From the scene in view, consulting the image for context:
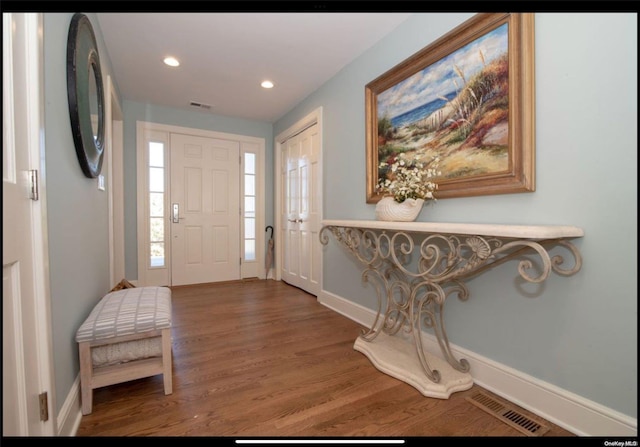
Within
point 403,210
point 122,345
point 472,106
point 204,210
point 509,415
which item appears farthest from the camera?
point 204,210

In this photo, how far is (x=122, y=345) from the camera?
142cm

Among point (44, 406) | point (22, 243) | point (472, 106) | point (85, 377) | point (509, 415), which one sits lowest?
point (509, 415)

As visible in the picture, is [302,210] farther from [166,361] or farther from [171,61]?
[166,361]

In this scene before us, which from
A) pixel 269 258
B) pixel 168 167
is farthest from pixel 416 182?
pixel 168 167

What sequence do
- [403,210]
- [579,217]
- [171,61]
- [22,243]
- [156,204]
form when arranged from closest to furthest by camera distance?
[22,243] → [579,217] → [403,210] → [171,61] → [156,204]

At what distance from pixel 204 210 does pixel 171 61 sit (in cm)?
192

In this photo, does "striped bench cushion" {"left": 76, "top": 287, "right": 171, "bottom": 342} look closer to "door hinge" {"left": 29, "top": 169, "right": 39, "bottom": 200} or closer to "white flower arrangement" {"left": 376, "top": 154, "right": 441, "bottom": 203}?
"door hinge" {"left": 29, "top": 169, "right": 39, "bottom": 200}

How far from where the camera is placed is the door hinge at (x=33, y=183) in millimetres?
914

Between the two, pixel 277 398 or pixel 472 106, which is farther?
pixel 472 106

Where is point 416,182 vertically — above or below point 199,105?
below

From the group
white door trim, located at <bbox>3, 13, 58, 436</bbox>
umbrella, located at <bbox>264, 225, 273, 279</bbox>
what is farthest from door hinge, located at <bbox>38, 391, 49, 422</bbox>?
umbrella, located at <bbox>264, 225, 273, 279</bbox>

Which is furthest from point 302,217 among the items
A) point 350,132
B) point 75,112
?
point 75,112

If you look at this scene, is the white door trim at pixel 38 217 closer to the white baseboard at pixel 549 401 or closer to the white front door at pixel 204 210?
the white baseboard at pixel 549 401

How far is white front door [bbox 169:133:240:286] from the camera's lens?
3809mm
